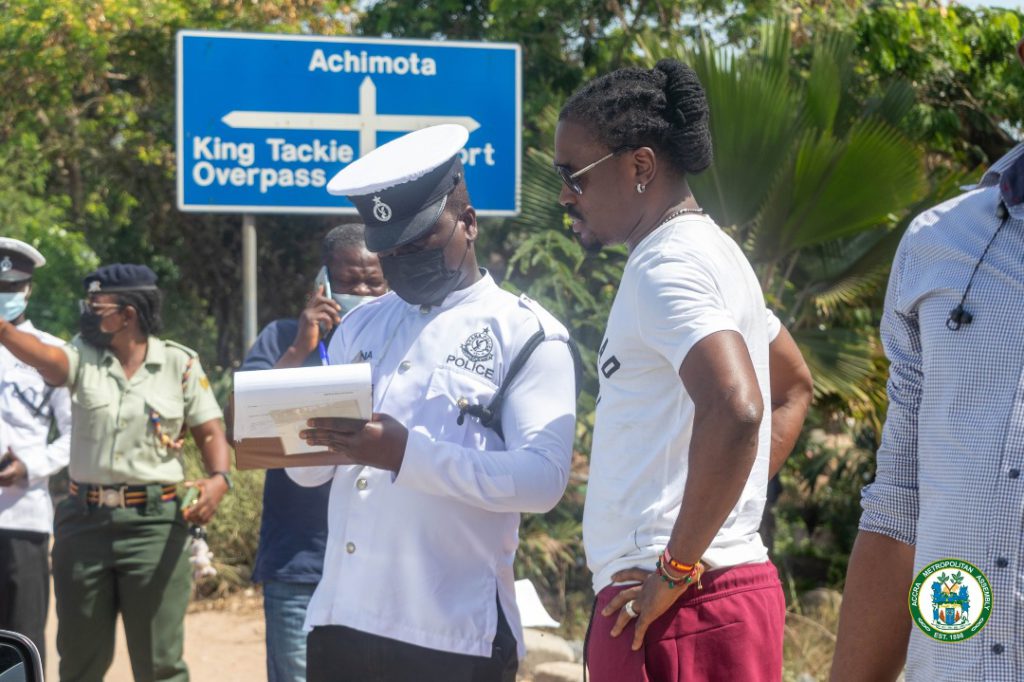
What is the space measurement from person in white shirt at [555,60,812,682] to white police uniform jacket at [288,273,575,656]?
1.06ft

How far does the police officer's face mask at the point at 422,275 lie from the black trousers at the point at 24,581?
10.2 feet

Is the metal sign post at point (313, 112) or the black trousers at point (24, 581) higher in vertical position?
the metal sign post at point (313, 112)

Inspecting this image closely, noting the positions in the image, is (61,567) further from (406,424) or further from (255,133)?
(406,424)

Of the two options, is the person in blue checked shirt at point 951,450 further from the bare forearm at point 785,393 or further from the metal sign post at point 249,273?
the metal sign post at point 249,273

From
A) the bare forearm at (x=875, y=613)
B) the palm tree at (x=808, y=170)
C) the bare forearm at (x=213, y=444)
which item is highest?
the palm tree at (x=808, y=170)

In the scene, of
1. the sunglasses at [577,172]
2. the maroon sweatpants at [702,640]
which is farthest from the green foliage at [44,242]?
the maroon sweatpants at [702,640]

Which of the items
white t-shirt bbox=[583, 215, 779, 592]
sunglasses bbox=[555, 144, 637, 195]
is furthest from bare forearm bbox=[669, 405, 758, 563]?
sunglasses bbox=[555, 144, 637, 195]

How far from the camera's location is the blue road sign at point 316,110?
17.3 feet

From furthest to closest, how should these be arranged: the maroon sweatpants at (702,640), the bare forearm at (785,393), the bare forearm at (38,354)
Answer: the bare forearm at (38,354) → the bare forearm at (785,393) → the maroon sweatpants at (702,640)

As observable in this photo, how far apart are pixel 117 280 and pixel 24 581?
1332 mm

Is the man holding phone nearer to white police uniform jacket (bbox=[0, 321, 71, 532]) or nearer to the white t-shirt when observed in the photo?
white police uniform jacket (bbox=[0, 321, 71, 532])

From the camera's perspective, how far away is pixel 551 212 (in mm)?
7426

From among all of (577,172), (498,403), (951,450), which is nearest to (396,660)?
(498,403)

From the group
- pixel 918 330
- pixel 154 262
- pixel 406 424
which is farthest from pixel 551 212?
pixel 154 262
